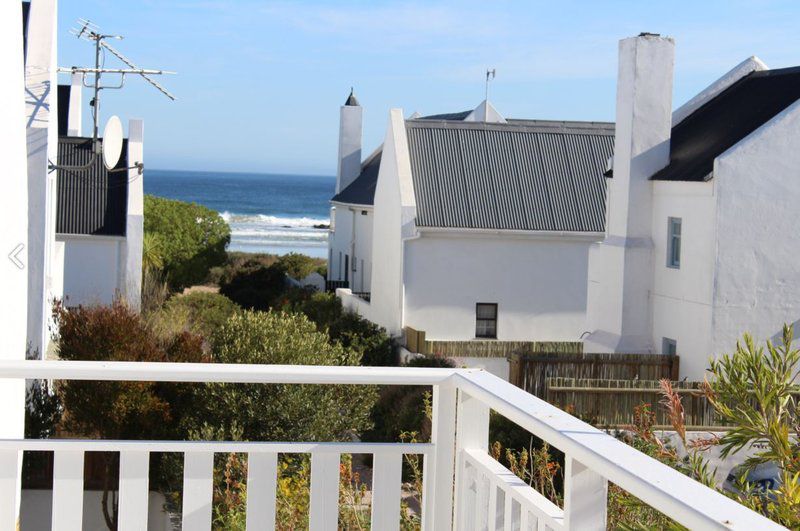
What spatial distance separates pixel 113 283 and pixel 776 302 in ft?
46.7

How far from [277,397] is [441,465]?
11168 mm

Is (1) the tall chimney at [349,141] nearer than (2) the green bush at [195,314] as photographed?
No

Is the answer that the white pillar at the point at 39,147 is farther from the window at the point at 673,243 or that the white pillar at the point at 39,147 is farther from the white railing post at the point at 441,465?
the window at the point at 673,243

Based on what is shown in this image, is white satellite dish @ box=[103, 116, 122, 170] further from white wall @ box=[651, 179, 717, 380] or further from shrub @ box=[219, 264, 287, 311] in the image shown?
shrub @ box=[219, 264, 287, 311]

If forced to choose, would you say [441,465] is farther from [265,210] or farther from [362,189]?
[265,210]

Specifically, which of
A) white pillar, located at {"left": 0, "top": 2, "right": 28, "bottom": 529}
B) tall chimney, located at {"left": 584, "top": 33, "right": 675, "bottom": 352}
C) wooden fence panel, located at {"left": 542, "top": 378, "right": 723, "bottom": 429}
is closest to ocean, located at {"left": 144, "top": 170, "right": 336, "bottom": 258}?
tall chimney, located at {"left": 584, "top": 33, "right": 675, "bottom": 352}

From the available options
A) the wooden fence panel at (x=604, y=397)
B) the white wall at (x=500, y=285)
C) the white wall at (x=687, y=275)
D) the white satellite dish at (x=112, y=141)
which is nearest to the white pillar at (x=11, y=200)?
the white satellite dish at (x=112, y=141)

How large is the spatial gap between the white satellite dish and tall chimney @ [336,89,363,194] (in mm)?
21048

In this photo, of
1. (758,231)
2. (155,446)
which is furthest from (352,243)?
(155,446)

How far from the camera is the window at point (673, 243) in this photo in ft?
76.9

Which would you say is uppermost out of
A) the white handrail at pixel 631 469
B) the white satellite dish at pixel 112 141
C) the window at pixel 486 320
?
the white satellite dish at pixel 112 141

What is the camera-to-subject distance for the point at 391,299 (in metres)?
29.8

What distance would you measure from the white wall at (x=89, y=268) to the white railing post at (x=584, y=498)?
22.1m

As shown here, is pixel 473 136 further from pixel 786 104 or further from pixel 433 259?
pixel 786 104
